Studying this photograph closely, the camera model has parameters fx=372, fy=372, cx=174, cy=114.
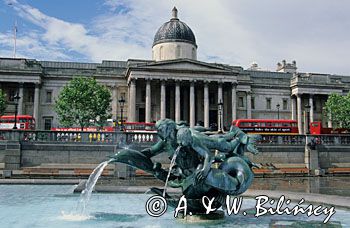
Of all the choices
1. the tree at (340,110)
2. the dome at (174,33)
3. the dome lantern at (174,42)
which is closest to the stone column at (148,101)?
the dome lantern at (174,42)

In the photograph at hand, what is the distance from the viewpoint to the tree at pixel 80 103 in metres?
52.1

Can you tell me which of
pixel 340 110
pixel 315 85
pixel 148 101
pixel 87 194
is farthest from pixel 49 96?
pixel 87 194

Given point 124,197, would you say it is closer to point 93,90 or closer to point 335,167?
point 335,167

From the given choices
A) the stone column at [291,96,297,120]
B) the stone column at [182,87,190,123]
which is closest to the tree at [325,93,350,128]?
the stone column at [291,96,297,120]

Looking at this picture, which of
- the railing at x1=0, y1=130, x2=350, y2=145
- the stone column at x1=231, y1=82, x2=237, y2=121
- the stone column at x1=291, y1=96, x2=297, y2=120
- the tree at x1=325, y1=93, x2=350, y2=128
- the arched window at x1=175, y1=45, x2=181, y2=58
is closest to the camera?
the railing at x1=0, y1=130, x2=350, y2=145

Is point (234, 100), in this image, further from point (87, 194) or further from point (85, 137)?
point (87, 194)

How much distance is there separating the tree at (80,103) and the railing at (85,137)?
20.5 meters

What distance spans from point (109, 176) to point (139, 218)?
51.6 feet

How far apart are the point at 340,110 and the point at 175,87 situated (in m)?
27.3

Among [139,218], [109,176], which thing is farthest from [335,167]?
[139,218]

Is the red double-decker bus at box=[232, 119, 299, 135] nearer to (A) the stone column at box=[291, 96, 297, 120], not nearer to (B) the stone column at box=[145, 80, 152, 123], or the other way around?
(B) the stone column at box=[145, 80, 152, 123]

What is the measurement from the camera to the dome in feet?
229

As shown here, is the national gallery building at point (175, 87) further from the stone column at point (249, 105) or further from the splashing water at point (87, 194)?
the splashing water at point (87, 194)

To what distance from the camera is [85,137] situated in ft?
103
